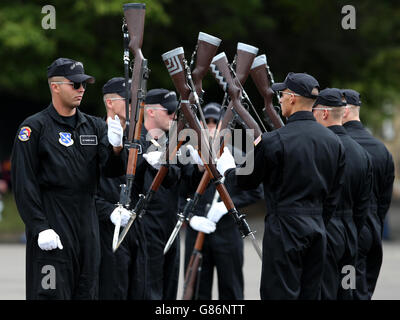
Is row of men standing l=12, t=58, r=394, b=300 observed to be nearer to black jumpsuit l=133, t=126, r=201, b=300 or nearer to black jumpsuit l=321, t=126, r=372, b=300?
black jumpsuit l=321, t=126, r=372, b=300

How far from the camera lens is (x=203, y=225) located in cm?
855

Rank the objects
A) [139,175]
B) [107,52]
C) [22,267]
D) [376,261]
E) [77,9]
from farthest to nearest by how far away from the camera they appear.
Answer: [107,52] < [77,9] < [22,267] < [376,261] < [139,175]

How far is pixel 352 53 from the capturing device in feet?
64.2

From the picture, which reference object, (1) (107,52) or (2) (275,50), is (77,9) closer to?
(1) (107,52)

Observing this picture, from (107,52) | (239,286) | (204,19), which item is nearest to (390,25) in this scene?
(204,19)

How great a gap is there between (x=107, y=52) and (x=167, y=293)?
34.9ft

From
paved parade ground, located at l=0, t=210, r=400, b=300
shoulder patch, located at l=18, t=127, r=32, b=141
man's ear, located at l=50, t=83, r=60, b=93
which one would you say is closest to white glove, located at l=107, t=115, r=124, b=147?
man's ear, located at l=50, t=83, r=60, b=93

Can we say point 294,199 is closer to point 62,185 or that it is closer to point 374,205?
point 62,185

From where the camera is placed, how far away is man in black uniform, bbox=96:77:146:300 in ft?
22.9

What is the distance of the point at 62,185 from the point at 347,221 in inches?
93.0

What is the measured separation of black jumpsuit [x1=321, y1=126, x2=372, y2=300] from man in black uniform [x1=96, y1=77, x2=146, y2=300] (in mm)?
1522

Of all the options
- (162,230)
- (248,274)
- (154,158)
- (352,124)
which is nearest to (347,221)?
(352,124)

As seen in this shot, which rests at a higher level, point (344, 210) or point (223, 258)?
point (344, 210)

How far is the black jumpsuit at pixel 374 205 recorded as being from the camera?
25.5ft
